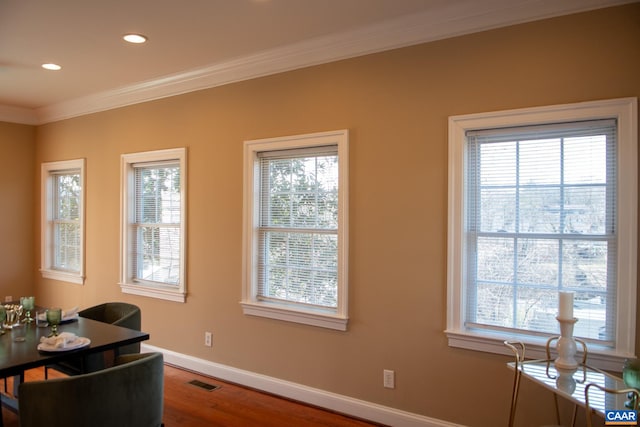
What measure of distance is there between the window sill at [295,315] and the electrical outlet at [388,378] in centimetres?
41

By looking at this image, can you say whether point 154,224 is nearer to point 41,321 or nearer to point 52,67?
point 52,67

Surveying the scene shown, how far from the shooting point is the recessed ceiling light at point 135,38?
319cm

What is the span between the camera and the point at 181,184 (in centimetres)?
422

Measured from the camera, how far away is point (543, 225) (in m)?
2.60

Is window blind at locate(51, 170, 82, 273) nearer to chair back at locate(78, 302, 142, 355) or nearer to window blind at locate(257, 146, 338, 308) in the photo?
chair back at locate(78, 302, 142, 355)

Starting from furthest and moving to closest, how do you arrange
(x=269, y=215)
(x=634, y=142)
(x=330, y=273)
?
(x=269, y=215) → (x=330, y=273) → (x=634, y=142)

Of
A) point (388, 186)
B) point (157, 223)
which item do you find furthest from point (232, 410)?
point (157, 223)

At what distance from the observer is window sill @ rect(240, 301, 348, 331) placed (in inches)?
127

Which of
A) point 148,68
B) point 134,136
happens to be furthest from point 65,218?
point 148,68

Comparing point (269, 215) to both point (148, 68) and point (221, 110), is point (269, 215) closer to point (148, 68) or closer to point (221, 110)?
point (221, 110)

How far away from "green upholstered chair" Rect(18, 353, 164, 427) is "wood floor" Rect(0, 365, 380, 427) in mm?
1027

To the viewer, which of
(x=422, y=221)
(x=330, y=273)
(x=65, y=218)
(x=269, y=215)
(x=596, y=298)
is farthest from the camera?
(x=65, y=218)

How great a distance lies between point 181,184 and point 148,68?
1.09 m

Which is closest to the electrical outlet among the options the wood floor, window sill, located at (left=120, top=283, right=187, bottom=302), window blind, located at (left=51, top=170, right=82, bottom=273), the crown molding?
the wood floor
